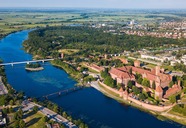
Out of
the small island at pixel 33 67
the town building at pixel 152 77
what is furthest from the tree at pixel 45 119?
the small island at pixel 33 67

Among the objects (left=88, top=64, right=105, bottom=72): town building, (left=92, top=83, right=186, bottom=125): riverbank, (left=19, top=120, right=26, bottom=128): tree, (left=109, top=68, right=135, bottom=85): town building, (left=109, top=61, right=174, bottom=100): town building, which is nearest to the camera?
(left=19, top=120, right=26, bottom=128): tree

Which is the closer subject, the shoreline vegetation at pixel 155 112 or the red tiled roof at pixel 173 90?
the shoreline vegetation at pixel 155 112

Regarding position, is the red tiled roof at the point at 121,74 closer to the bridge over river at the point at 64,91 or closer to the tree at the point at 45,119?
the bridge over river at the point at 64,91

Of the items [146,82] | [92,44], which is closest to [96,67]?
[146,82]

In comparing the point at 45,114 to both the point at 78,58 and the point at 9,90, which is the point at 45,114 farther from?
the point at 78,58

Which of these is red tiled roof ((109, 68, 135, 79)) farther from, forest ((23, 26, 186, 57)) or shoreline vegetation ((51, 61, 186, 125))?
forest ((23, 26, 186, 57))

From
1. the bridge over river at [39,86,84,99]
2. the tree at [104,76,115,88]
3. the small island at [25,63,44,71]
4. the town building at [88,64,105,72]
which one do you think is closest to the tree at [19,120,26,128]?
the bridge over river at [39,86,84,99]

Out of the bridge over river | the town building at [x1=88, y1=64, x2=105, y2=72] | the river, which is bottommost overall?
the river

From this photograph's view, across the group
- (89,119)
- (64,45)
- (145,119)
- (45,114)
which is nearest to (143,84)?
(145,119)
